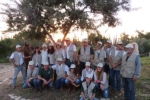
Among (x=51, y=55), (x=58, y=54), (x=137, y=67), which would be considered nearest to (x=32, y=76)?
(x=51, y=55)

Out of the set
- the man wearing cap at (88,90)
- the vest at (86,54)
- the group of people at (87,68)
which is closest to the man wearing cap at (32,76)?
the group of people at (87,68)

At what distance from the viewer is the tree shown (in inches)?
303

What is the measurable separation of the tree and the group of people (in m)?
1.17

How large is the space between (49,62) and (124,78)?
322 centimetres

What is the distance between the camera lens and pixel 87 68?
6.14 metres

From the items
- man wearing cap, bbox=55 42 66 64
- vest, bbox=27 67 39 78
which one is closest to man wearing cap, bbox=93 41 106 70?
man wearing cap, bbox=55 42 66 64

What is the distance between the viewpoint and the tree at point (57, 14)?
7.68 meters

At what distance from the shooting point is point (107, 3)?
25.9ft

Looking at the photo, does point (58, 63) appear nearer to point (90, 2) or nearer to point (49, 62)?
point (49, 62)

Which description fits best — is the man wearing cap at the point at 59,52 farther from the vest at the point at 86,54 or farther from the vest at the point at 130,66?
the vest at the point at 130,66

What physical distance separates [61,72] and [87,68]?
1.21 m

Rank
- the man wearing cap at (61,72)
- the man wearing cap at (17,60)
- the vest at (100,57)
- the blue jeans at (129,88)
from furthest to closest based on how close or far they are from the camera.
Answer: the man wearing cap at (17,60)
the man wearing cap at (61,72)
the vest at (100,57)
the blue jeans at (129,88)

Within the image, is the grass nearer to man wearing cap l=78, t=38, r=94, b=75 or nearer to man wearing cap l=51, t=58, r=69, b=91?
man wearing cap l=51, t=58, r=69, b=91

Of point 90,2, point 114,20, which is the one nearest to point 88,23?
point 90,2
